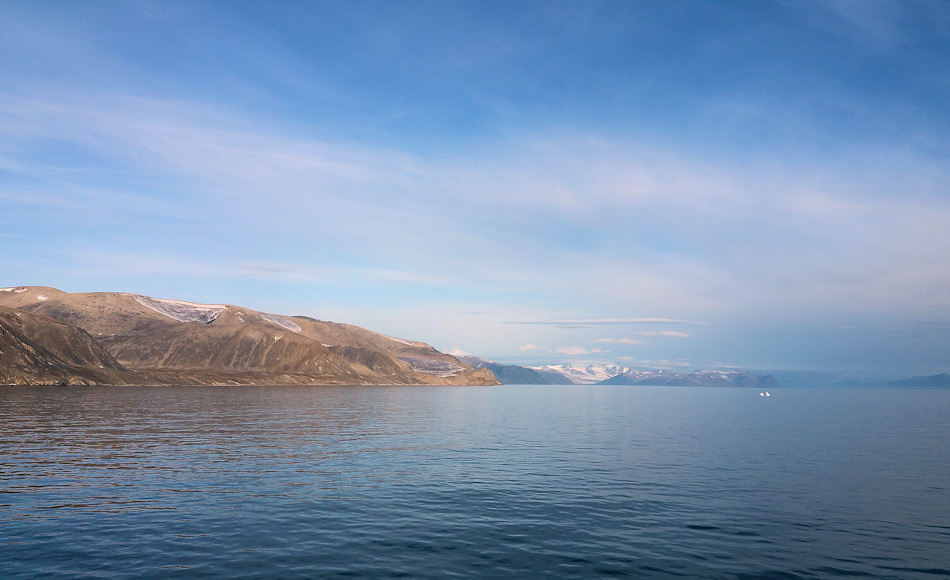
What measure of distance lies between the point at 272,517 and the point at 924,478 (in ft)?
186

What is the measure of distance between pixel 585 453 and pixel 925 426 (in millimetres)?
92098

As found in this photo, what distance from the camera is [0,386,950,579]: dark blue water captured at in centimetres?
2617

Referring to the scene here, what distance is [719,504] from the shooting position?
129 ft

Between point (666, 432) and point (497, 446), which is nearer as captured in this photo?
point (497, 446)

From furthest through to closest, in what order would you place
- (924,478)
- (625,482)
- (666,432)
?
(666,432), (924,478), (625,482)

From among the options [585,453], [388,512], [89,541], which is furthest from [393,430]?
[89,541]

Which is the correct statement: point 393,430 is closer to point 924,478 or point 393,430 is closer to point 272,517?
point 272,517

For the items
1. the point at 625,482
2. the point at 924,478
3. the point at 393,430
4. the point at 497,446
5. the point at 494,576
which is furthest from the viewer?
the point at 393,430

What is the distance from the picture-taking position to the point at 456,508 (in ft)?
120

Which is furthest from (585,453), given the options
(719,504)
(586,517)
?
(586,517)

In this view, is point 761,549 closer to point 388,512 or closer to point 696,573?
point 696,573

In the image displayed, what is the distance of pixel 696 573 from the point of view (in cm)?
2534

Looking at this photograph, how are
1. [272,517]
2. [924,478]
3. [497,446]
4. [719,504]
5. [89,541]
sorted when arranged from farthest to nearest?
[497,446] < [924,478] < [719,504] < [272,517] < [89,541]

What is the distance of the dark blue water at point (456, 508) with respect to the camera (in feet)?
85.9
